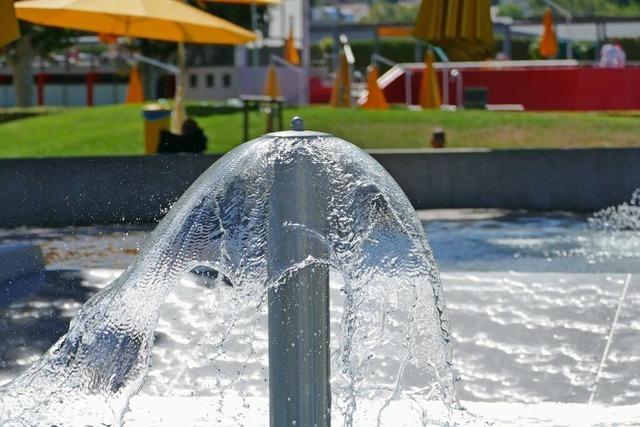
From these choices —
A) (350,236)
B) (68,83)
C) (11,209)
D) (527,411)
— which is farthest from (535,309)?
(68,83)

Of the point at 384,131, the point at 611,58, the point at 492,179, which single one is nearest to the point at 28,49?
the point at 611,58

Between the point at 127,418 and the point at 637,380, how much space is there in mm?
2416

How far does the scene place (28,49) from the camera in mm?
37406

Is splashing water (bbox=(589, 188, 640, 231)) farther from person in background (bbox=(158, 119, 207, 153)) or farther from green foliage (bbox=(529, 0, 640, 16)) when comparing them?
green foliage (bbox=(529, 0, 640, 16))

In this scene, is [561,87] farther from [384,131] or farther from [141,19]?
[141,19]

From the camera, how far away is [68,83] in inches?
1961

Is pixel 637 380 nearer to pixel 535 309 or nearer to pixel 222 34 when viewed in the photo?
pixel 535 309

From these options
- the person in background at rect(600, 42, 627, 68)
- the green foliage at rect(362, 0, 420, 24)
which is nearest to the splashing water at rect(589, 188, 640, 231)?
the person in background at rect(600, 42, 627, 68)

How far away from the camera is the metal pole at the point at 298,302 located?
3.81 metres

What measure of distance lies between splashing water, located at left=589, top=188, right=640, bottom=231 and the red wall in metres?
13.9

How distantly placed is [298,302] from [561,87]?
25.3 metres

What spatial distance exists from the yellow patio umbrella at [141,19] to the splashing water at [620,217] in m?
5.13

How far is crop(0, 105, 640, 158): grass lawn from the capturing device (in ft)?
64.4

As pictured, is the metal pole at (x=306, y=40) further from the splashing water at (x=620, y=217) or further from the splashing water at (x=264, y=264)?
the splashing water at (x=264, y=264)
